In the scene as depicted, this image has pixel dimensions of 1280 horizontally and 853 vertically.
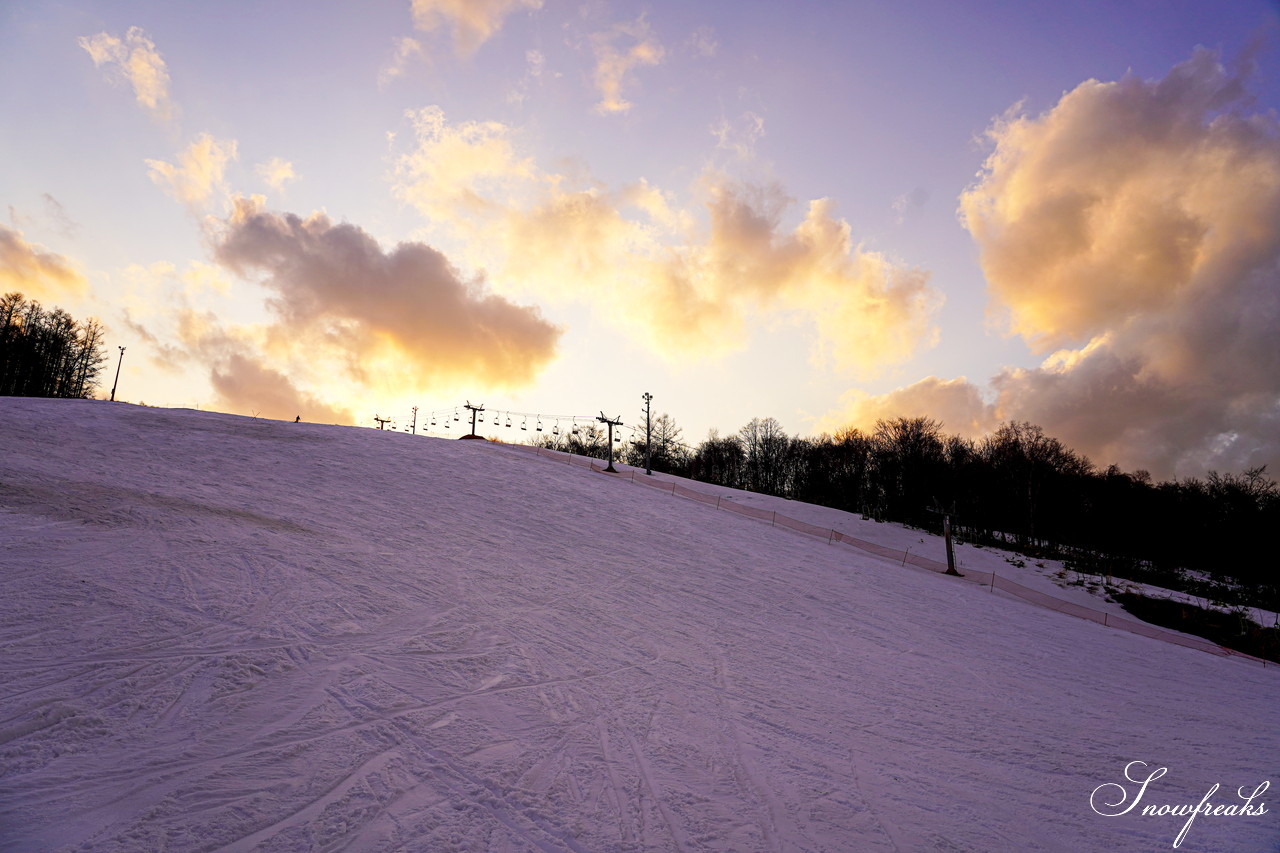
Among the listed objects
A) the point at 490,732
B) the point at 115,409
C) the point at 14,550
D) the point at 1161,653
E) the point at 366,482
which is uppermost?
the point at 115,409

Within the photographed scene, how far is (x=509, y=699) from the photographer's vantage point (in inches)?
292

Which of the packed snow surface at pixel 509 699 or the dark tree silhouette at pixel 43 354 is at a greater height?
the dark tree silhouette at pixel 43 354

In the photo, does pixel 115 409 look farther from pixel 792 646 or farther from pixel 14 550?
pixel 792 646

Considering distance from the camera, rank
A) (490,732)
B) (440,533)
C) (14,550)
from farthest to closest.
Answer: (440,533) < (14,550) < (490,732)

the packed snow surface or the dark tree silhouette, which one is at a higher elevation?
the dark tree silhouette

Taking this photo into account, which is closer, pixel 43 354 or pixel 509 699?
pixel 509 699

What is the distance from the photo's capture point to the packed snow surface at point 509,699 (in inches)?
201

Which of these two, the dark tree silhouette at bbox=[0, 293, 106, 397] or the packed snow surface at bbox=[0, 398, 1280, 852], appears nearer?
the packed snow surface at bbox=[0, 398, 1280, 852]

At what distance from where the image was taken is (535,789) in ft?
18.2

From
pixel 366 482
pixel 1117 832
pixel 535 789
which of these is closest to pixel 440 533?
pixel 366 482

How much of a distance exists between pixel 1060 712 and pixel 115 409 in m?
37.7

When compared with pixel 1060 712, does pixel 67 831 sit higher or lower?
higher

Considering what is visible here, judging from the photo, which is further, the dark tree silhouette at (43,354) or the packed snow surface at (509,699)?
the dark tree silhouette at (43,354)

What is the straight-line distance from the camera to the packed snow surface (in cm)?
509
